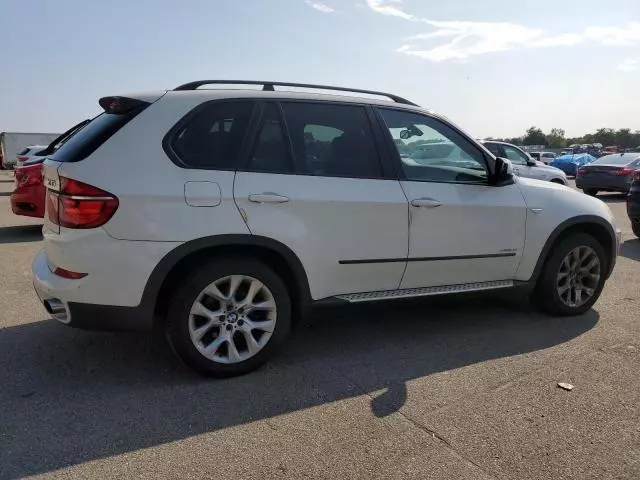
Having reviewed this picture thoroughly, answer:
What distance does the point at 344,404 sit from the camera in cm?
336

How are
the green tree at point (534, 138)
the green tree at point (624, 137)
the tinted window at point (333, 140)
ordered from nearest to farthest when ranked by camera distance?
the tinted window at point (333, 140) < the green tree at point (624, 137) < the green tree at point (534, 138)

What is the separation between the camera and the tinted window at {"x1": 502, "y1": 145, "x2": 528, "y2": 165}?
13805 mm

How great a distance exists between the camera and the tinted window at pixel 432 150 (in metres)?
4.25

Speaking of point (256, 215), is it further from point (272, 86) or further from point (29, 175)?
point (29, 175)

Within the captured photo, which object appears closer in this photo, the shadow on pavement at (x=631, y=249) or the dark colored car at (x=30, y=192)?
the shadow on pavement at (x=631, y=249)

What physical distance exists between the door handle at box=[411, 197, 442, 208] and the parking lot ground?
1.09 meters

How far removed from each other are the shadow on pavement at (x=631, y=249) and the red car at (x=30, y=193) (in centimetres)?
820

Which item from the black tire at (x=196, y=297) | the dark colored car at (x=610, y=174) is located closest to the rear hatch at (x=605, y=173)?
the dark colored car at (x=610, y=174)

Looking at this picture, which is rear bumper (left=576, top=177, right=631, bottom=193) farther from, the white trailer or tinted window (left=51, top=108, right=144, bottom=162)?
the white trailer

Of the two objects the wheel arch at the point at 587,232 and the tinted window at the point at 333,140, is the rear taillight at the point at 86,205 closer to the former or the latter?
the tinted window at the point at 333,140

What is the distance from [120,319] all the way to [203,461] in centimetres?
109

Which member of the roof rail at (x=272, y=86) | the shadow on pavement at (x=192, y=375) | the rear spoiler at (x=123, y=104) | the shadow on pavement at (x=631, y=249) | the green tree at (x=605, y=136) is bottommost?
the shadow on pavement at (x=192, y=375)

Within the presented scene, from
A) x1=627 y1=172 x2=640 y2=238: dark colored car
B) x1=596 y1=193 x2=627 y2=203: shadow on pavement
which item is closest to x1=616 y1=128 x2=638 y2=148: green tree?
x1=596 y1=193 x2=627 y2=203: shadow on pavement

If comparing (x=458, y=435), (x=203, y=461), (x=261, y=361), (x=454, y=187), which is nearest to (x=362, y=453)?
(x=458, y=435)
